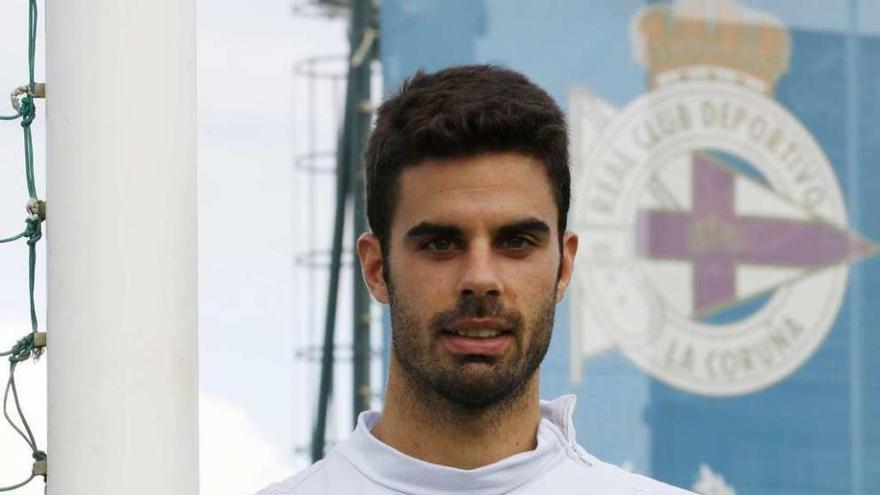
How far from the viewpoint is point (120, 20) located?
1.68 metres

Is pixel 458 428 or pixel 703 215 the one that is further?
pixel 703 215

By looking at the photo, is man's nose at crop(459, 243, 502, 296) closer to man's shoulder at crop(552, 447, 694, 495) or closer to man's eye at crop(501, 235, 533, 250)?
man's eye at crop(501, 235, 533, 250)

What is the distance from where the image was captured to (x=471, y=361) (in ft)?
5.28

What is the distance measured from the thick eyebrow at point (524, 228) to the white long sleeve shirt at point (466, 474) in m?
0.18

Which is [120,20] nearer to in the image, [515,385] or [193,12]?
[193,12]

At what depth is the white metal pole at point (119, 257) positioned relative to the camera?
1.64 meters

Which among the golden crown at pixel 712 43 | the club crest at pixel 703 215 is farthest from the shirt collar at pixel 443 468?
the golden crown at pixel 712 43

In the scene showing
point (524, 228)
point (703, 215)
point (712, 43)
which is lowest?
point (703, 215)

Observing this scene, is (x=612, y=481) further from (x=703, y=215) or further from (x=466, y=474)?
(x=703, y=215)

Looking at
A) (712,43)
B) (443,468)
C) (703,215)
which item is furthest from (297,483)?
(712,43)

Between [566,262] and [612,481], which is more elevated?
[566,262]

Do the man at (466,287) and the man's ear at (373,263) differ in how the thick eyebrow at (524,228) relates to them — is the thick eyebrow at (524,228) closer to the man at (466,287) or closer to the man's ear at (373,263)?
the man at (466,287)

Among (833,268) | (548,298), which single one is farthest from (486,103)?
(833,268)

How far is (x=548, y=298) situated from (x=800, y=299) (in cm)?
518
